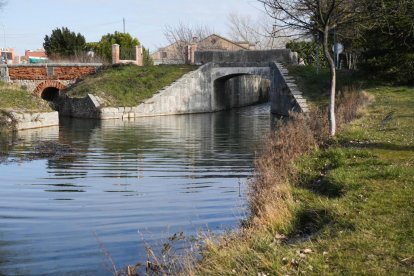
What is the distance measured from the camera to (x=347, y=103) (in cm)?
2102

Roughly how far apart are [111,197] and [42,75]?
31197mm

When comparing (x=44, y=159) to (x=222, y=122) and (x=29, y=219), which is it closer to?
(x=29, y=219)

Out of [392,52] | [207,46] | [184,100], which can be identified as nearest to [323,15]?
[392,52]

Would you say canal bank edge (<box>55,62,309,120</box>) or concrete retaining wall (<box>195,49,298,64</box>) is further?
concrete retaining wall (<box>195,49,298,64</box>)

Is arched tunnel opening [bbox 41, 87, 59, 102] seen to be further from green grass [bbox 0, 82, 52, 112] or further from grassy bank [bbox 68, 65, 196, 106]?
green grass [bbox 0, 82, 52, 112]

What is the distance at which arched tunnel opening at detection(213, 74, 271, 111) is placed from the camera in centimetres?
4150

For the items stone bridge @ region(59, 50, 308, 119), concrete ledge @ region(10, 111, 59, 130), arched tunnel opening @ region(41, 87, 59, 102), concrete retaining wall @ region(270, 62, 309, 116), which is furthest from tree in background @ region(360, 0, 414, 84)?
arched tunnel opening @ region(41, 87, 59, 102)

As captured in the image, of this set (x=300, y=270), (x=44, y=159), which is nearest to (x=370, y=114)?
(x=44, y=159)

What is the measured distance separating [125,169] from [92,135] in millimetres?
9617

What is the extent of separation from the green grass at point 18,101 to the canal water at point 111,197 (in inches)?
195

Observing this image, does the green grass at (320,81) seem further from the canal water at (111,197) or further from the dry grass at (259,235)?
the dry grass at (259,235)

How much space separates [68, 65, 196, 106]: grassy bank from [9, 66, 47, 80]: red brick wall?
13.0 feet

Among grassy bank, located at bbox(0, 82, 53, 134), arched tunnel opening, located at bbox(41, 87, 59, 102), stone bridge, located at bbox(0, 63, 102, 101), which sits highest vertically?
stone bridge, located at bbox(0, 63, 102, 101)

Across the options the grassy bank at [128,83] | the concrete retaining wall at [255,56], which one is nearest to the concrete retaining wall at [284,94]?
the concrete retaining wall at [255,56]
